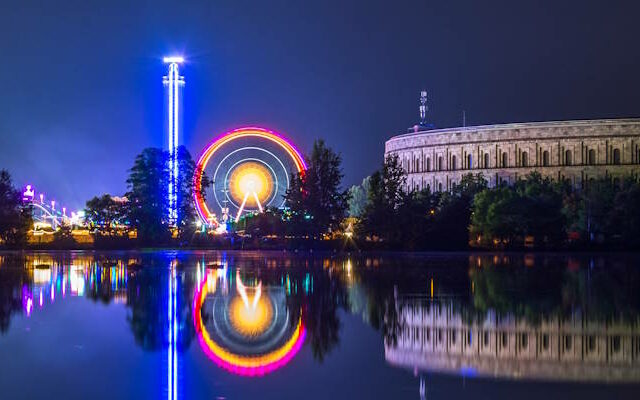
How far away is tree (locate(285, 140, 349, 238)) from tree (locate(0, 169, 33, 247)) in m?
22.5

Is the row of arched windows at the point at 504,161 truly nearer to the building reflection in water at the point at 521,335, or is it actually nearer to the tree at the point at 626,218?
the tree at the point at 626,218

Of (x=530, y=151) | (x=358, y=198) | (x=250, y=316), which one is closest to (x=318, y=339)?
(x=250, y=316)

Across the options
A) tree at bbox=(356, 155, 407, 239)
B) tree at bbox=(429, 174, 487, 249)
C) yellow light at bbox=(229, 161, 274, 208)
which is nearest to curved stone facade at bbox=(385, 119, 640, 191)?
yellow light at bbox=(229, 161, 274, 208)

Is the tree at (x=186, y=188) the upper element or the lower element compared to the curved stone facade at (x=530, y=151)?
lower

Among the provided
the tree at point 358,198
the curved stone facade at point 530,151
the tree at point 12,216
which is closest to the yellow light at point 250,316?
the tree at point 12,216

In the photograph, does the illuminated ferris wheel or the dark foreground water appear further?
the illuminated ferris wheel

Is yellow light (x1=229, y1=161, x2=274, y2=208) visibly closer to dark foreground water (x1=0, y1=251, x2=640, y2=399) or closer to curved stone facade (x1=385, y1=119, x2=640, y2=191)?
dark foreground water (x1=0, y1=251, x2=640, y2=399)

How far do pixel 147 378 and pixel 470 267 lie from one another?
35812 mm

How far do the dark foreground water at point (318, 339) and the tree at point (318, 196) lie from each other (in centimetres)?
4231

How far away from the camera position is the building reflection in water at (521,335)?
16.7m

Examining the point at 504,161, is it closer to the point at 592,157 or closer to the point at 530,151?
the point at 530,151

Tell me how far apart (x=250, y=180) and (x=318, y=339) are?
6498cm

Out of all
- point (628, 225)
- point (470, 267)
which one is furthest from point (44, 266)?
point (628, 225)

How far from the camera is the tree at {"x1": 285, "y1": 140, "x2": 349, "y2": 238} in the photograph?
79.8 m
